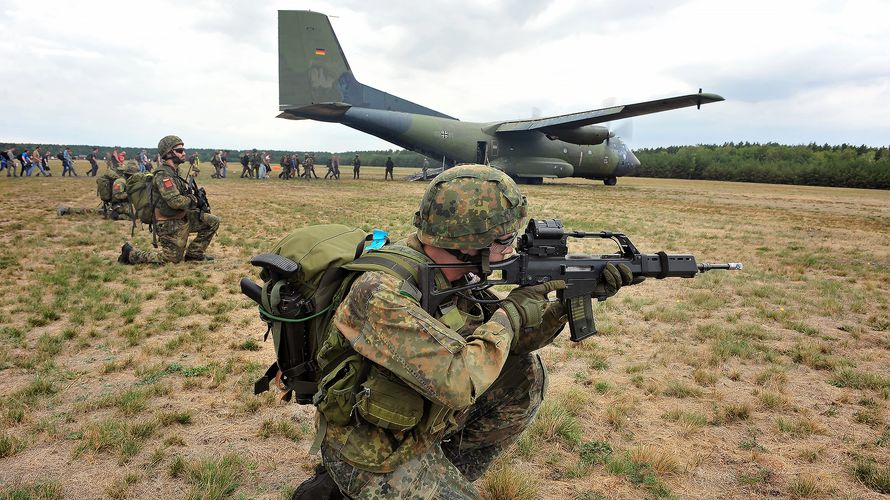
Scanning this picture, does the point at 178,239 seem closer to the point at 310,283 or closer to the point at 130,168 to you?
the point at 130,168

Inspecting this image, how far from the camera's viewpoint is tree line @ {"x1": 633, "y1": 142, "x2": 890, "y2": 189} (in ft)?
138

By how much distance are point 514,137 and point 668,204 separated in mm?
9316

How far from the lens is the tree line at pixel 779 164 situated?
42041 millimetres

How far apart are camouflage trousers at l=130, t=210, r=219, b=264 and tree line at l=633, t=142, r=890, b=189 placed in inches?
1732

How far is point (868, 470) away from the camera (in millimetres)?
3555

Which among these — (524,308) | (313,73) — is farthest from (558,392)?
(313,73)

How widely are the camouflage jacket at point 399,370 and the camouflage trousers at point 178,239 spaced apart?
8.12 metres

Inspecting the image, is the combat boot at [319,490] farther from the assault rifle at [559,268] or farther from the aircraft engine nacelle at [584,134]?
the aircraft engine nacelle at [584,134]

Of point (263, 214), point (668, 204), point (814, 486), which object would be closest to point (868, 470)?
point (814, 486)

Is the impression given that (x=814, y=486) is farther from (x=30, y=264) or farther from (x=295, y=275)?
(x=30, y=264)

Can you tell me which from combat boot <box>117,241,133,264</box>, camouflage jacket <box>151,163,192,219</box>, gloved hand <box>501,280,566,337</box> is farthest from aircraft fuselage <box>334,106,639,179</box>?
gloved hand <box>501,280,566,337</box>

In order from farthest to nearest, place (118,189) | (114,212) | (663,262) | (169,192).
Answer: (114,212)
(118,189)
(169,192)
(663,262)

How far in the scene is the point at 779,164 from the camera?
4681 centimetres

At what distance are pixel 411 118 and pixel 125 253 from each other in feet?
60.3
